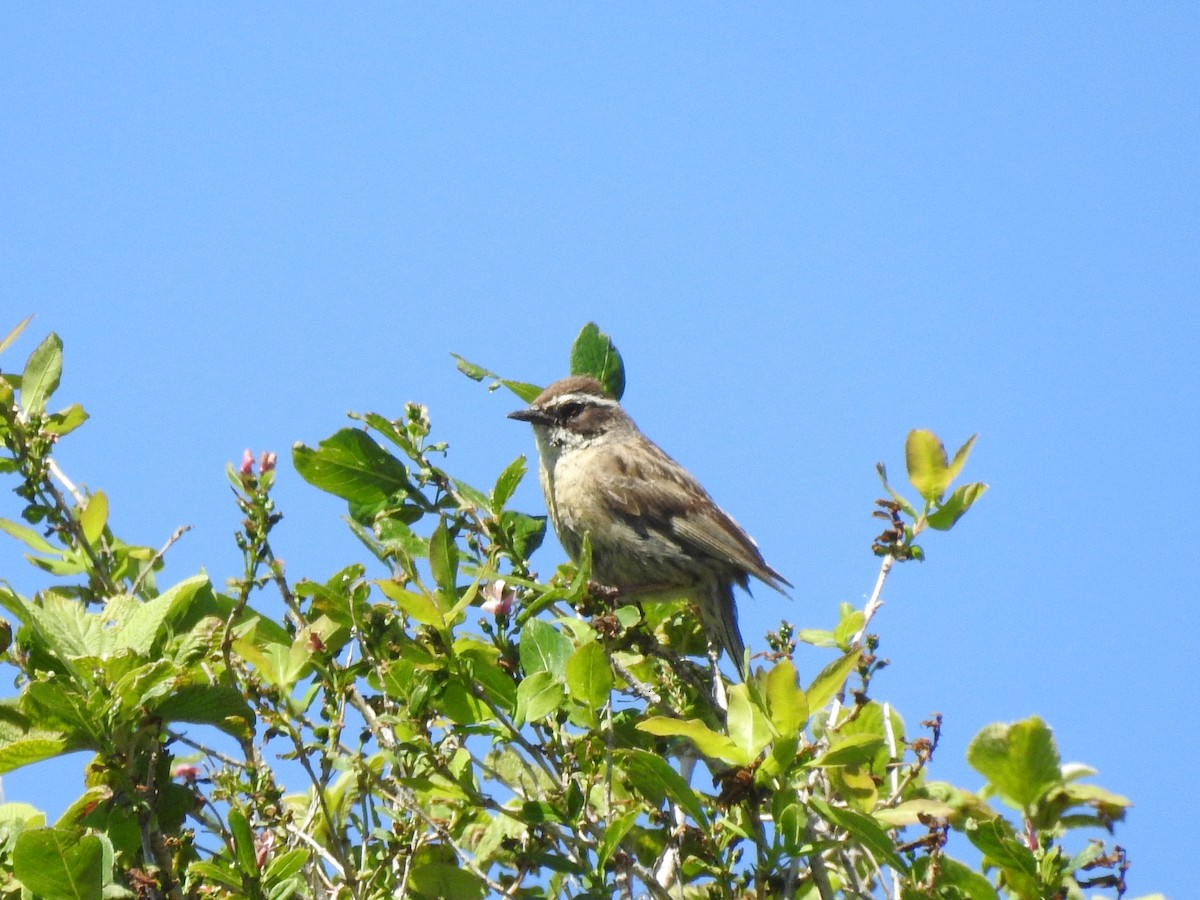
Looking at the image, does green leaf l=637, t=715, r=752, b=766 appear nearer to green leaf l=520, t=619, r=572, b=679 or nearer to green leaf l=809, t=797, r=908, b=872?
green leaf l=809, t=797, r=908, b=872

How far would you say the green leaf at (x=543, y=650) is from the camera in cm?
368

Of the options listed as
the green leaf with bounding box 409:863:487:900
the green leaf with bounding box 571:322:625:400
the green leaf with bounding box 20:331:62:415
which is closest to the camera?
the green leaf with bounding box 409:863:487:900

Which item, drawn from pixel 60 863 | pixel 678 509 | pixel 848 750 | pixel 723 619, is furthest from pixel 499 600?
pixel 678 509

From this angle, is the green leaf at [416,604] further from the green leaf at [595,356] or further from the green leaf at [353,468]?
the green leaf at [595,356]

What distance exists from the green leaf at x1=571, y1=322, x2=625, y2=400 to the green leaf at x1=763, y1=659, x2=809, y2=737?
102 inches

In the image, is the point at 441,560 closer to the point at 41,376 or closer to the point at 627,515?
the point at 41,376

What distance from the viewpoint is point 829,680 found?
3.55 metres

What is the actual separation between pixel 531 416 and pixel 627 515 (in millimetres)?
767

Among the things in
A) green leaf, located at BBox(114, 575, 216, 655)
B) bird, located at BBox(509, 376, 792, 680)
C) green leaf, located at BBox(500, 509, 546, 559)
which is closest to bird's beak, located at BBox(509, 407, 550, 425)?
bird, located at BBox(509, 376, 792, 680)

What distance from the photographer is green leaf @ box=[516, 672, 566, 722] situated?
139 inches

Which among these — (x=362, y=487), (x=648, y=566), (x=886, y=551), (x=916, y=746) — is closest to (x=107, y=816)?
(x=362, y=487)


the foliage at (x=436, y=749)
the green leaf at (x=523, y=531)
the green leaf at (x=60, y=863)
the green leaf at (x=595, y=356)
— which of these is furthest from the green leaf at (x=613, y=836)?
the green leaf at (x=595, y=356)

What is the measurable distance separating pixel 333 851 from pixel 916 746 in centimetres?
164

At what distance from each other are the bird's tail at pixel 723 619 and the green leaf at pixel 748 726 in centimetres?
296
